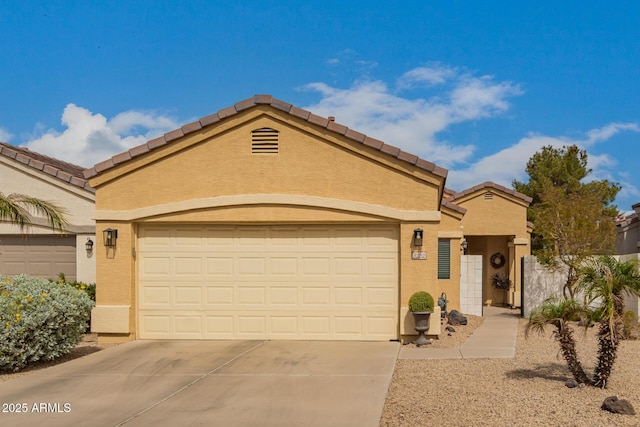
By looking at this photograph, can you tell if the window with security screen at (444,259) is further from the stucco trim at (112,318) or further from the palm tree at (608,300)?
the palm tree at (608,300)

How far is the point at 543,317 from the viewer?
840cm

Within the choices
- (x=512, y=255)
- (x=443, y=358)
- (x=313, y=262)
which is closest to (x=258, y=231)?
(x=313, y=262)

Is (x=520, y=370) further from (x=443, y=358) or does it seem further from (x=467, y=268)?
(x=467, y=268)

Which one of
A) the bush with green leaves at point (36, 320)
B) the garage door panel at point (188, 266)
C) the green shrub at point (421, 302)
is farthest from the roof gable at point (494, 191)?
the bush with green leaves at point (36, 320)

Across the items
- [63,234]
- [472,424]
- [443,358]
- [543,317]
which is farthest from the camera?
[63,234]

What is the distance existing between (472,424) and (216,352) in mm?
5699

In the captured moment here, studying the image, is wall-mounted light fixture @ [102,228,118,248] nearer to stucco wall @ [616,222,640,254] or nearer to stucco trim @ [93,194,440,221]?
stucco trim @ [93,194,440,221]

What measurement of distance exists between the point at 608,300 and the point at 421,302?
4.32 metres

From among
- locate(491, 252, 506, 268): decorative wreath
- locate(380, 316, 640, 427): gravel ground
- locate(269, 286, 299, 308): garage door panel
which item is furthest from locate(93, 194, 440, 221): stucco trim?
locate(491, 252, 506, 268): decorative wreath

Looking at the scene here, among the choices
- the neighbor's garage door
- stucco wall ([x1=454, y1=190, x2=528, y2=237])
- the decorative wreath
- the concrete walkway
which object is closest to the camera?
the concrete walkway

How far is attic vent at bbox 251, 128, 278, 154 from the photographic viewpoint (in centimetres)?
1278

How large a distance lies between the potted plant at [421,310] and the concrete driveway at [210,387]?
517mm

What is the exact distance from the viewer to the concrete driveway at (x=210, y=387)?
24.4 feet

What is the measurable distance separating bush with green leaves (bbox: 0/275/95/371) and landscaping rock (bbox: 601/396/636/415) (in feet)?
26.1
